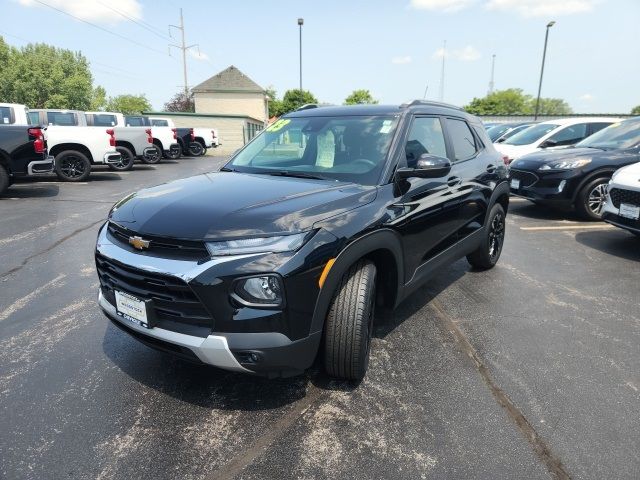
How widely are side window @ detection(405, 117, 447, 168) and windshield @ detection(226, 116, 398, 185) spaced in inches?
7.4

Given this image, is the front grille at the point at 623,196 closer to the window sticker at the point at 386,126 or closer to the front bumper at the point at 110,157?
the window sticker at the point at 386,126

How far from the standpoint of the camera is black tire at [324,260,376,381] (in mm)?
2516

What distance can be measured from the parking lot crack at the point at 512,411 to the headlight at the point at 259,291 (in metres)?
1.56

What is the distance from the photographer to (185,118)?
1248 inches

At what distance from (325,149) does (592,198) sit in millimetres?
6216

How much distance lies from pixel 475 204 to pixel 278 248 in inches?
107

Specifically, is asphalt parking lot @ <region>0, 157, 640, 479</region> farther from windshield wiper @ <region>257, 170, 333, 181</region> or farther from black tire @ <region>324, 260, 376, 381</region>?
windshield wiper @ <region>257, 170, 333, 181</region>

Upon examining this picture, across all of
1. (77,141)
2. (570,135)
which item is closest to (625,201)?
(570,135)

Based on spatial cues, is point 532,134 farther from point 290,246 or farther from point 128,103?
point 128,103

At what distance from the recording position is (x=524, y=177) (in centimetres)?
792

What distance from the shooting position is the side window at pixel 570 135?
408 inches

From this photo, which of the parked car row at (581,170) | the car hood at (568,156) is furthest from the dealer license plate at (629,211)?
the car hood at (568,156)

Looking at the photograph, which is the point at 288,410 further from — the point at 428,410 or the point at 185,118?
the point at 185,118

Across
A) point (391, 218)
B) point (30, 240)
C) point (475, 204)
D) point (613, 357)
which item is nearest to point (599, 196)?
point (475, 204)
